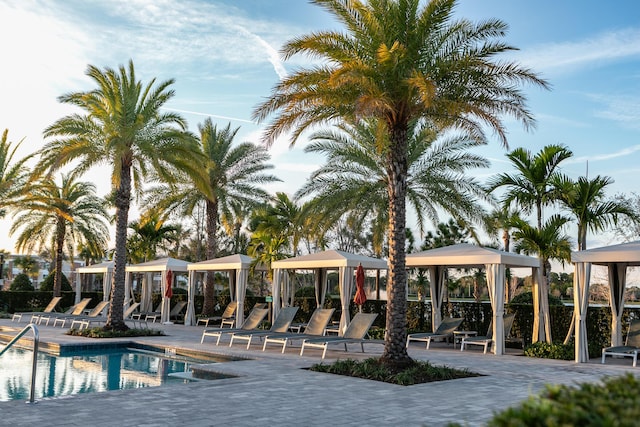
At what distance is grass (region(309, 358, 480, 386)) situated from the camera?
1013 cm

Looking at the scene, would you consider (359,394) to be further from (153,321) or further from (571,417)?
(153,321)

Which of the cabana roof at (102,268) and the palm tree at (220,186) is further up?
the palm tree at (220,186)

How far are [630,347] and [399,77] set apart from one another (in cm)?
779

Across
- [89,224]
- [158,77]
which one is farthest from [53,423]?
[89,224]

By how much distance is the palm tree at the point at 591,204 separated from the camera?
56.7ft

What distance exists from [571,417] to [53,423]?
5.74 m

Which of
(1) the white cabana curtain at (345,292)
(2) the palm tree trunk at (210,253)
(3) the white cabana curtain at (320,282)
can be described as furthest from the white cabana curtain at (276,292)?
(2) the palm tree trunk at (210,253)

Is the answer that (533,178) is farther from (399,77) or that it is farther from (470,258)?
(399,77)

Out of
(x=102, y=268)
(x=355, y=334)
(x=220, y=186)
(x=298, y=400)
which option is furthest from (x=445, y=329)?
(x=102, y=268)

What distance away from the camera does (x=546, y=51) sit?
14.9m

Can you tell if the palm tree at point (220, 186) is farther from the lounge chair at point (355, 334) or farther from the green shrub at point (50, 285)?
the green shrub at point (50, 285)

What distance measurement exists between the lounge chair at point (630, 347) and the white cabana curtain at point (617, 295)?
1.91ft

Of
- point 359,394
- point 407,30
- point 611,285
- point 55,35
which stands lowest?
point 359,394

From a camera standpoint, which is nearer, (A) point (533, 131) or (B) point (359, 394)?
(B) point (359, 394)
